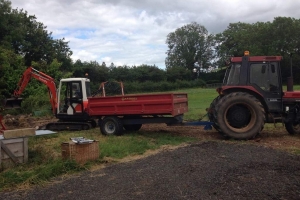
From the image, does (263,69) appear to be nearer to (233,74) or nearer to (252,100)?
(233,74)

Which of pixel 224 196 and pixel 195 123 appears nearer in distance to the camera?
pixel 224 196

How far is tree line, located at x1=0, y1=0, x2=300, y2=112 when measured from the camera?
29.8 metres

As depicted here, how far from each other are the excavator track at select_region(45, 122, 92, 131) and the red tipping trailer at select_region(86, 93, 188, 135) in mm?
2126

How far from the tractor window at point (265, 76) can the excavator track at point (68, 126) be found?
23.9 feet

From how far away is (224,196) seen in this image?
5.66 m

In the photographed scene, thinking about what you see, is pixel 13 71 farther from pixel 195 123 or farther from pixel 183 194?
pixel 183 194

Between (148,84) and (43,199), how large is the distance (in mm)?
55545

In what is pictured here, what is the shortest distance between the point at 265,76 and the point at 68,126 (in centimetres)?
846

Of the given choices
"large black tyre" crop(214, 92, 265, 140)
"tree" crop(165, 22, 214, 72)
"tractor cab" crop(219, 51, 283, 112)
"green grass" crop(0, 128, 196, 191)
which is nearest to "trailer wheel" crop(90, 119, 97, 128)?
"green grass" crop(0, 128, 196, 191)

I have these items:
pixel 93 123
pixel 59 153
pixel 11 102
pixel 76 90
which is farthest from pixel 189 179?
pixel 11 102

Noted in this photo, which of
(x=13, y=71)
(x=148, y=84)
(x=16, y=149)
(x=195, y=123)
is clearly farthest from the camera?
(x=148, y=84)

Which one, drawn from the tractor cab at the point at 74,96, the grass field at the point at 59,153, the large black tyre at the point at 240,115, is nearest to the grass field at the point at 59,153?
the grass field at the point at 59,153

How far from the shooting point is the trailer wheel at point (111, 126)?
1307cm

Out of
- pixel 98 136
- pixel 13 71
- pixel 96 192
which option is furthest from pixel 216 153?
pixel 13 71
